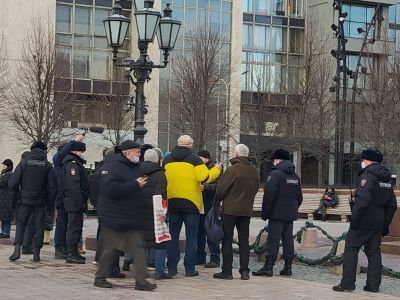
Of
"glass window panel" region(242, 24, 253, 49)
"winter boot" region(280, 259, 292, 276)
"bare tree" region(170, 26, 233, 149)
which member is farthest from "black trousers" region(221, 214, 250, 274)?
"glass window panel" region(242, 24, 253, 49)

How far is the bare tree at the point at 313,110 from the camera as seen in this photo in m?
44.0

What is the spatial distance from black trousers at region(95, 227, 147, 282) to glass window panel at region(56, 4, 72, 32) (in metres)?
46.1

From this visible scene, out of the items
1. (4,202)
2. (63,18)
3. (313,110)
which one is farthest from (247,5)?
(4,202)

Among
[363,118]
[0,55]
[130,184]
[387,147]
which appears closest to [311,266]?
[130,184]

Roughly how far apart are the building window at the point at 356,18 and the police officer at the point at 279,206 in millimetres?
52357

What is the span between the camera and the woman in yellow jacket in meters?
11.0

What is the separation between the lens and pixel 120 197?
9539mm

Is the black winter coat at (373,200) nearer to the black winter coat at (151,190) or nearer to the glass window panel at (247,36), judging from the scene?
the black winter coat at (151,190)

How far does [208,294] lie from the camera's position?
9.57 meters

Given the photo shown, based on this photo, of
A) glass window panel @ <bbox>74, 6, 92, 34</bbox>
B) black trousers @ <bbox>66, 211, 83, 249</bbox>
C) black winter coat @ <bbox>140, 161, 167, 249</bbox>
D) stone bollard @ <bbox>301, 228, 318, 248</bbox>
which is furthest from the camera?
glass window panel @ <bbox>74, 6, 92, 34</bbox>

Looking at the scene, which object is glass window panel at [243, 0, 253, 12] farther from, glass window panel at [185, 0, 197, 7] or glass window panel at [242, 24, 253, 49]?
glass window panel at [185, 0, 197, 7]

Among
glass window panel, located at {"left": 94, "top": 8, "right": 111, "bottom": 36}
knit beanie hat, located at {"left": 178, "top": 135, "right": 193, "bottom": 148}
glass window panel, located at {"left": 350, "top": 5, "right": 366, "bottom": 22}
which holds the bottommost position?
knit beanie hat, located at {"left": 178, "top": 135, "right": 193, "bottom": 148}

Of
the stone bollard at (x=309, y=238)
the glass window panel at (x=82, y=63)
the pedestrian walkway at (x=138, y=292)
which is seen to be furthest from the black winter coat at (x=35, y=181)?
the glass window panel at (x=82, y=63)

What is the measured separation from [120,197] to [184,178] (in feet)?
5.38
